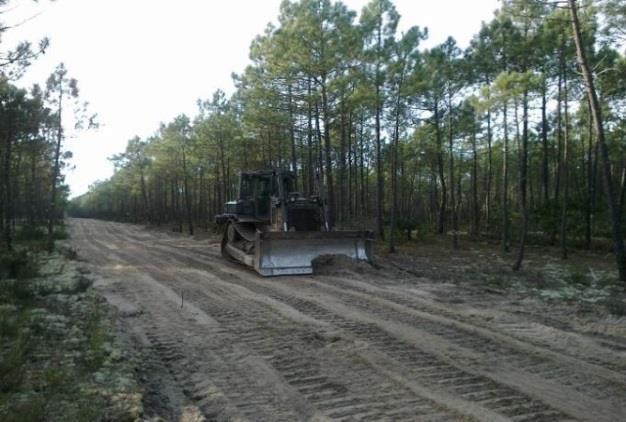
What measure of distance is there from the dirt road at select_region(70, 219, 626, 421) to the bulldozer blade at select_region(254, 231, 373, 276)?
9.22 feet

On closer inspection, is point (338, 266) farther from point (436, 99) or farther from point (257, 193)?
point (436, 99)

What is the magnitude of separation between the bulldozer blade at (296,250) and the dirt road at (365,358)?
9.22ft

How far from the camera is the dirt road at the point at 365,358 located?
14.2 feet

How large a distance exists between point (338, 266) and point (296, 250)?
45.8 inches

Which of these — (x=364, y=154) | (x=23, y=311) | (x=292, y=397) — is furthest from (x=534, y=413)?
(x=364, y=154)

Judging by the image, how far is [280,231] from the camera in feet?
45.2

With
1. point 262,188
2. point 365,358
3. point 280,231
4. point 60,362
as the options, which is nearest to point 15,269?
point 280,231

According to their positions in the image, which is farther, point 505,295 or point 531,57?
point 531,57

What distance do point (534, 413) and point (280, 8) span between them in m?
20.3

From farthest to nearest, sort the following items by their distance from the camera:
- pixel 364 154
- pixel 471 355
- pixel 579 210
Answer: pixel 364 154, pixel 579 210, pixel 471 355

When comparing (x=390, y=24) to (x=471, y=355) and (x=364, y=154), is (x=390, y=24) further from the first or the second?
(x=471, y=355)

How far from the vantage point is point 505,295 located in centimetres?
988

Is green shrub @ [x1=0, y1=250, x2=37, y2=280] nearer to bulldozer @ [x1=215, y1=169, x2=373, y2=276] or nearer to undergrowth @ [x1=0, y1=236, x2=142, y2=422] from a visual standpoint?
undergrowth @ [x1=0, y1=236, x2=142, y2=422]

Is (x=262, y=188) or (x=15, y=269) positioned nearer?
(x=15, y=269)
